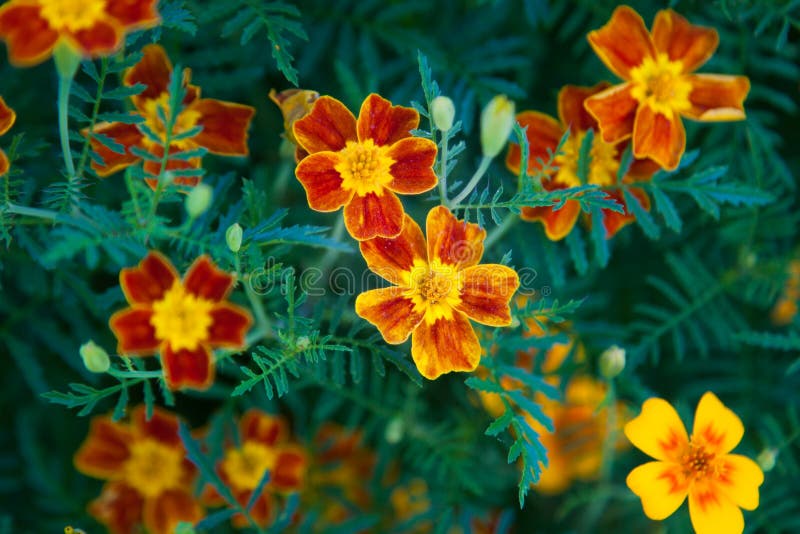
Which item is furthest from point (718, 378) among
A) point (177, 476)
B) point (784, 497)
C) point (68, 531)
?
point (68, 531)

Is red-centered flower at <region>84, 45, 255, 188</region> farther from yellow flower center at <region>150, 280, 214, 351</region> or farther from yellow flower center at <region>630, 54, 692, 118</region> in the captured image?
yellow flower center at <region>630, 54, 692, 118</region>

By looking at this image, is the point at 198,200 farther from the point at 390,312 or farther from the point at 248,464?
the point at 248,464

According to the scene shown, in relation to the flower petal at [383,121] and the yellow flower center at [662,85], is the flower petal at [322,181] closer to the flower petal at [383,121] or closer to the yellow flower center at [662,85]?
the flower petal at [383,121]

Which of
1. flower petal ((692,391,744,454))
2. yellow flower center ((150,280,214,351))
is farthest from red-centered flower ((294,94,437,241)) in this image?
flower petal ((692,391,744,454))

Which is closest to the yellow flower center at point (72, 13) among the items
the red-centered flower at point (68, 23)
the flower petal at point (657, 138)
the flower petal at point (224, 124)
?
the red-centered flower at point (68, 23)

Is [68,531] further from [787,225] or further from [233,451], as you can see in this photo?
[787,225]
